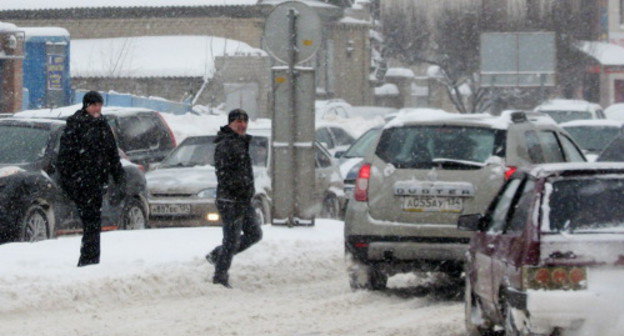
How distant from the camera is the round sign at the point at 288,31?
16.3 meters

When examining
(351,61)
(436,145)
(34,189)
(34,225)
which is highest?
(351,61)

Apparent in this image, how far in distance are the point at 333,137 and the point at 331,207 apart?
8304mm

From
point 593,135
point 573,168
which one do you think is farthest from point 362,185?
point 593,135

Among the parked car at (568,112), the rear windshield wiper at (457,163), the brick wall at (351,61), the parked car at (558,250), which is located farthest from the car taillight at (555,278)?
the brick wall at (351,61)

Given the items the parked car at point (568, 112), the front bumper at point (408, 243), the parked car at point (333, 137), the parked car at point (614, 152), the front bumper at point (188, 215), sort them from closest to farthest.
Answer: the front bumper at point (408, 243), the front bumper at point (188, 215), the parked car at point (614, 152), the parked car at point (333, 137), the parked car at point (568, 112)

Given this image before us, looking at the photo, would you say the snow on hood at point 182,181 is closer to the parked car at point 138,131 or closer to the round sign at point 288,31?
the parked car at point 138,131

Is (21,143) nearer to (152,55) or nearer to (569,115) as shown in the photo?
(569,115)

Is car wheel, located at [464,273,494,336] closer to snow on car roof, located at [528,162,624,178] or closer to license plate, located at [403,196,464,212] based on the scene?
snow on car roof, located at [528,162,624,178]

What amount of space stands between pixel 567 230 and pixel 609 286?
39 cm

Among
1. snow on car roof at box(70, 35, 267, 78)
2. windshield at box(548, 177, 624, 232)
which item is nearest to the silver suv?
windshield at box(548, 177, 624, 232)

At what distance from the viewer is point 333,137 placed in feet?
97.3

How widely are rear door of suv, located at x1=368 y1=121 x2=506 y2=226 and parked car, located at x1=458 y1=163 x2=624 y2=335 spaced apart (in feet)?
11.5

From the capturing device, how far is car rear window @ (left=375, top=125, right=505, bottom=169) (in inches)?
490

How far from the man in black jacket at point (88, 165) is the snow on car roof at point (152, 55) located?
3398 cm
